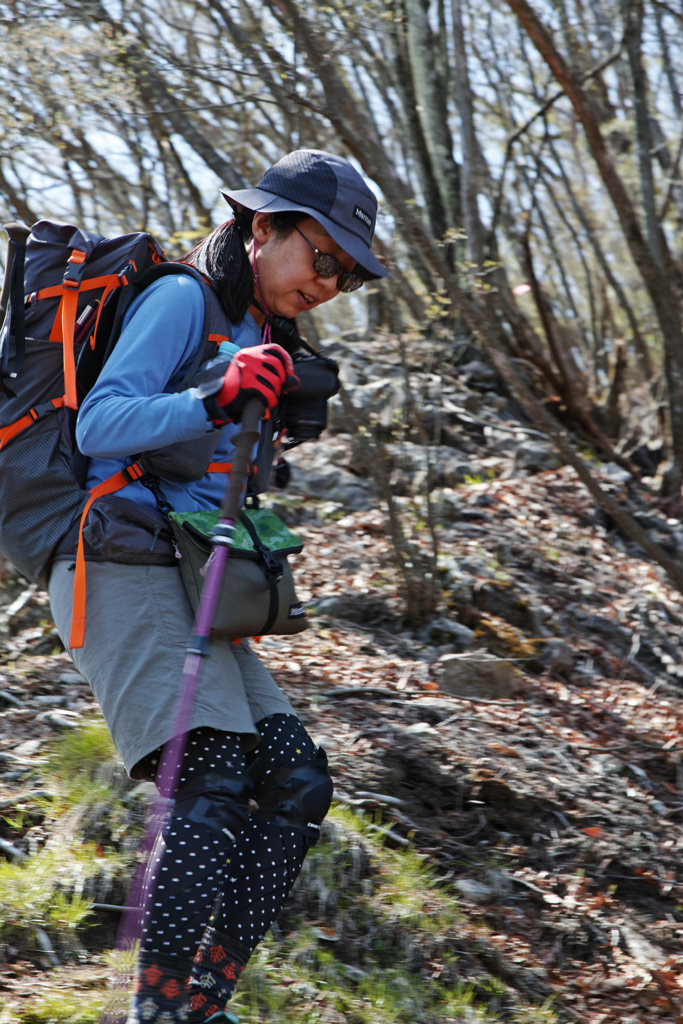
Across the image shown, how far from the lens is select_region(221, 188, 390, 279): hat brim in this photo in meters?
2.37

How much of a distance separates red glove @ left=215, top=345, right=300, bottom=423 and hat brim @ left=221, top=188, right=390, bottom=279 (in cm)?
46

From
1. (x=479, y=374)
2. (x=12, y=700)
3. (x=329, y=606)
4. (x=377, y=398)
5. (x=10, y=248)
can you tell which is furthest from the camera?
(x=479, y=374)

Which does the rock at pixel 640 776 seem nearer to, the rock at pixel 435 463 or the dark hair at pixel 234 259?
the rock at pixel 435 463

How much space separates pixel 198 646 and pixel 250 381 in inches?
25.6

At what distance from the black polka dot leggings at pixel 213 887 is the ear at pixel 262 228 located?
1.37 m

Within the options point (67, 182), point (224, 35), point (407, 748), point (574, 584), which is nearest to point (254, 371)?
point (407, 748)

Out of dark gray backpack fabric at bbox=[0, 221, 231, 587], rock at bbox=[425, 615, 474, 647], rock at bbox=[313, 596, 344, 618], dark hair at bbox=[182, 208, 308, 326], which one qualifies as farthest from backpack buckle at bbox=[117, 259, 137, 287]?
rock at bbox=[425, 615, 474, 647]

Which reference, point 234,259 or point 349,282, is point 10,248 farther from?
point 349,282

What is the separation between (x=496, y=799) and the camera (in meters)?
4.10

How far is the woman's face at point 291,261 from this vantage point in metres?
2.41

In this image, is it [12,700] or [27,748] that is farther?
[12,700]

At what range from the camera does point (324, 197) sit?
240 cm

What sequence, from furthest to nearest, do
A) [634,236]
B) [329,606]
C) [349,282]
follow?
[634,236], [329,606], [349,282]

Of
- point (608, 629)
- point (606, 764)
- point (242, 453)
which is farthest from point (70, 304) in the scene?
point (608, 629)
